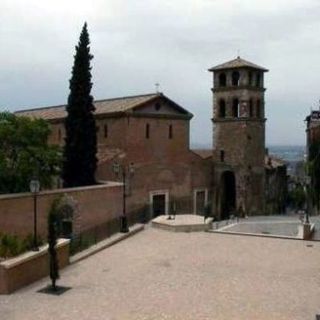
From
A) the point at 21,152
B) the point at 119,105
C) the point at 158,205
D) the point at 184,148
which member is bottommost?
the point at 158,205

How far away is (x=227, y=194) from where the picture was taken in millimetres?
50594

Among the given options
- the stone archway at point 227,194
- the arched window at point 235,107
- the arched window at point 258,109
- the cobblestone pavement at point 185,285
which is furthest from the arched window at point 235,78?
the cobblestone pavement at point 185,285

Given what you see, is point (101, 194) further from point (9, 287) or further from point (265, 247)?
point (9, 287)

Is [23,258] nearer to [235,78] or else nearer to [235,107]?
Answer: [235,107]

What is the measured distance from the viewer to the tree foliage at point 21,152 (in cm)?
2700

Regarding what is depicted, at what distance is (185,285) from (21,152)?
1251cm

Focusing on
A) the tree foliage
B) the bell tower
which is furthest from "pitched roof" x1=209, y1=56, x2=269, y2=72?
the tree foliage

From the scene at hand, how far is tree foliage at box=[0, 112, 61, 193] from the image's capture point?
27.0m

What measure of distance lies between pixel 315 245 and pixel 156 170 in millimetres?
16540

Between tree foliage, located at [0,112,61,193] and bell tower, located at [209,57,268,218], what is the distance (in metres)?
22.3

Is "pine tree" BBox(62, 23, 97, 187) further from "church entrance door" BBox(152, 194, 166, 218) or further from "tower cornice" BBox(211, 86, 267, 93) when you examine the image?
"tower cornice" BBox(211, 86, 267, 93)

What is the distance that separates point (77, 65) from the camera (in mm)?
32875

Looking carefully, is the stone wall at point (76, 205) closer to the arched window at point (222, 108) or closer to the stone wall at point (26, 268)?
the stone wall at point (26, 268)

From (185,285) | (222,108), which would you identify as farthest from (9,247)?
(222,108)
